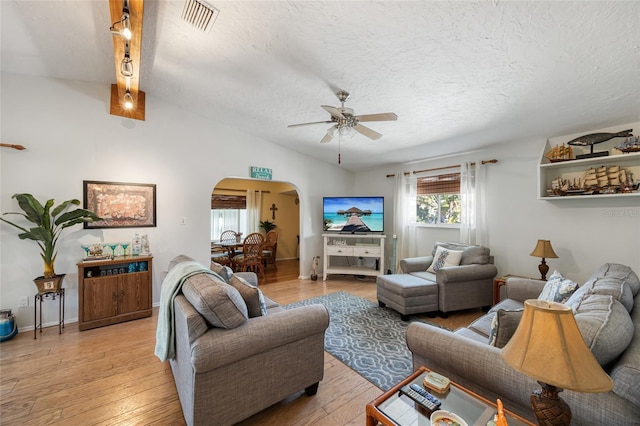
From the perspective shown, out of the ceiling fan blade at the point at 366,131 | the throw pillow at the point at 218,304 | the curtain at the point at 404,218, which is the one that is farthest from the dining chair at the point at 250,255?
the throw pillow at the point at 218,304

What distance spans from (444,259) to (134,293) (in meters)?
4.16

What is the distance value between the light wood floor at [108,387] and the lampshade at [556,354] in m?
1.23

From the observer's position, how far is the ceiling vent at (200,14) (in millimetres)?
1913

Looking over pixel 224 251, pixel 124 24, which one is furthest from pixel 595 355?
pixel 224 251

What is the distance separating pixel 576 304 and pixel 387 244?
398 cm

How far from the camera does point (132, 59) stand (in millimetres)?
2475

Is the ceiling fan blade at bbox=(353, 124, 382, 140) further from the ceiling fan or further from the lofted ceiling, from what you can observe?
the lofted ceiling

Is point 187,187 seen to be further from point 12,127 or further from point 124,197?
point 12,127

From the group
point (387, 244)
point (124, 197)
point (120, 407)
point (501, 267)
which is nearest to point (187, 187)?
point (124, 197)

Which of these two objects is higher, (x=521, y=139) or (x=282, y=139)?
(x=282, y=139)

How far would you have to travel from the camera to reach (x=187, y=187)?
3904 mm

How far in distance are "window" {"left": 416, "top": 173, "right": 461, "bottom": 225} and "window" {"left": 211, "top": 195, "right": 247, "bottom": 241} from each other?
4.67 meters

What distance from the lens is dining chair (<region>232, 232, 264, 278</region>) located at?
5.22 m

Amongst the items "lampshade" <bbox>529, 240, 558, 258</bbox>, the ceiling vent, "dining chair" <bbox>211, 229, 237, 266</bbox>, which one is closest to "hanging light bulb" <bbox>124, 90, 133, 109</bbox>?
the ceiling vent
